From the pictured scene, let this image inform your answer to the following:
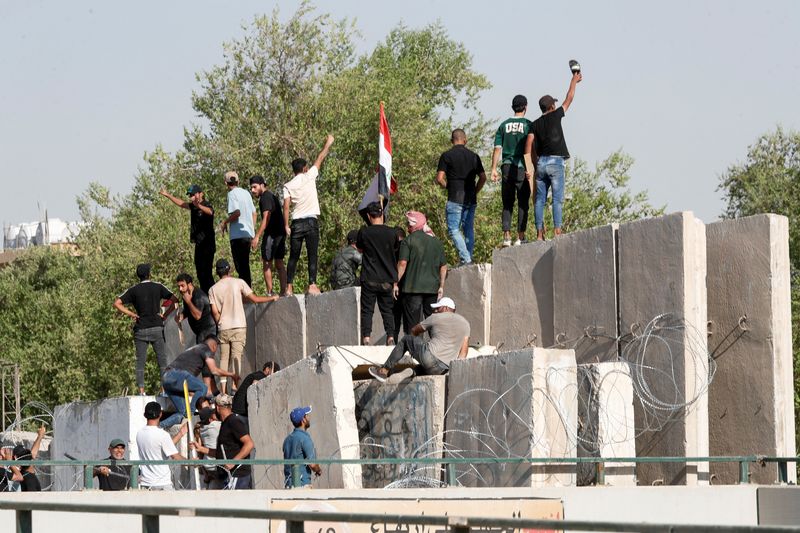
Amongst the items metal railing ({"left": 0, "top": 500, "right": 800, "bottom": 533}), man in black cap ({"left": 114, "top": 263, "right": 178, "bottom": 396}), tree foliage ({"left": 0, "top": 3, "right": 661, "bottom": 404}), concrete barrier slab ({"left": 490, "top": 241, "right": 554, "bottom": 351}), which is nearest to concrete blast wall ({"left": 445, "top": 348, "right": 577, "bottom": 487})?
concrete barrier slab ({"left": 490, "top": 241, "right": 554, "bottom": 351})

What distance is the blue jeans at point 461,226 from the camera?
53.0ft

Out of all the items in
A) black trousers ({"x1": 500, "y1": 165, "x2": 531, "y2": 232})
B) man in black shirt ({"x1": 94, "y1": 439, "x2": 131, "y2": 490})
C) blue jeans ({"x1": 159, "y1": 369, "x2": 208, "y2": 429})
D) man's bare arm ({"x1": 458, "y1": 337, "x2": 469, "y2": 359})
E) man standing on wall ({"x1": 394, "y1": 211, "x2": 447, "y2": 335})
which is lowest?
man in black shirt ({"x1": 94, "y1": 439, "x2": 131, "y2": 490})

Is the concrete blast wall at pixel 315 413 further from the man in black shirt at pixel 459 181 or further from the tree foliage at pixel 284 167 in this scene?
the tree foliage at pixel 284 167

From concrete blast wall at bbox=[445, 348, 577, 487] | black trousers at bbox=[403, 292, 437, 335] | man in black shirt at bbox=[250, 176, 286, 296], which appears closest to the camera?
concrete blast wall at bbox=[445, 348, 577, 487]

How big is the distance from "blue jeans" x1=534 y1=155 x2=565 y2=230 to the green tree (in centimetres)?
2960

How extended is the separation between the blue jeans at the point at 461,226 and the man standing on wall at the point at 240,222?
7.89 ft

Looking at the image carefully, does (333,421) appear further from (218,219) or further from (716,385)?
(218,219)

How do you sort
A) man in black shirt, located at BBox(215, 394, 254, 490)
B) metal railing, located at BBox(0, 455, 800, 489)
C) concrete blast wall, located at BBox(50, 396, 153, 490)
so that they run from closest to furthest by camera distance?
metal railing, located at BBox(0, 455, 800, 489)
man in black shirt, located at BBox(215, 394, 254, 490)
concrete blast wall, located at BBox(50, 396, 153, 490)

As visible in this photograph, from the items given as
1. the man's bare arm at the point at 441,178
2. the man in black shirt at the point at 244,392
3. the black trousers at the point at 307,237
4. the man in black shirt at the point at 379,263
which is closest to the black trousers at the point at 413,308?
the man in black shirt at the point at 379,263

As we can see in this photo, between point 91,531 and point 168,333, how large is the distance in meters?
9.14

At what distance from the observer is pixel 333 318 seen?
54.4 ft

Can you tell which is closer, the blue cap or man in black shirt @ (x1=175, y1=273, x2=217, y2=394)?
the blue cap

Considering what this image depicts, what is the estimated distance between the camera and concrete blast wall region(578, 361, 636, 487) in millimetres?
13055

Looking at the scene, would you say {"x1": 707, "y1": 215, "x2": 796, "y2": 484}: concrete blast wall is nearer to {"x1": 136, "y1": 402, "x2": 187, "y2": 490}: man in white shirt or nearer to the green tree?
{"x1": 136, "y1": 402, "x2": 187, "y2": 490}: man in white shirt
